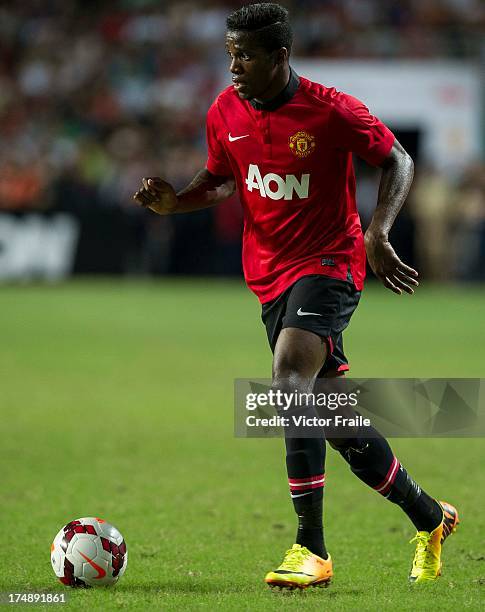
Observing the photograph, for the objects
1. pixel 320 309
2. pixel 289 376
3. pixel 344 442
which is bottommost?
pixel 344 442

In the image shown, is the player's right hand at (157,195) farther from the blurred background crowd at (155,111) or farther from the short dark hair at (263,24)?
the blurred background crowd at (155,111)

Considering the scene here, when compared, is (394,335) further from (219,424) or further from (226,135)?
(226,135)

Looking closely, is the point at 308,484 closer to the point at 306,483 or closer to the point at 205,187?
the point at 306,483

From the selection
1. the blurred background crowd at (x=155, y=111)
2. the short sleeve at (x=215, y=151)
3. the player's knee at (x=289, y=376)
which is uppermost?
the short sleeve at (x=215, y=151)

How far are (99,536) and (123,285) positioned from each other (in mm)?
18462

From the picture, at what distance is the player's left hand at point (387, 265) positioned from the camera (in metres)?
5.07

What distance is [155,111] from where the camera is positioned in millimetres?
Answer: 26766

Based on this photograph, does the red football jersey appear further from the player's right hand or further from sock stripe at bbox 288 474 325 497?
sock stripe at bbox 288 474 325 497

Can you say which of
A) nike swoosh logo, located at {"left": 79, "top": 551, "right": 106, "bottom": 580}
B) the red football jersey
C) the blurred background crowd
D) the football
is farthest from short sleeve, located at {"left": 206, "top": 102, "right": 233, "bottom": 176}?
the blurred background crowd

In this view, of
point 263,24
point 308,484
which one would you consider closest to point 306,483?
point 308,484

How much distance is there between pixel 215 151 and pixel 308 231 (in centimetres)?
70

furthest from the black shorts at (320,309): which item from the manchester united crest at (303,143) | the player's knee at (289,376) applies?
the manchester united crest at (303,143)

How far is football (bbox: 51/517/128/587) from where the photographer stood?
5.06 metres

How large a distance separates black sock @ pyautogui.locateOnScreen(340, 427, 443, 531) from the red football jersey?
716 mm
